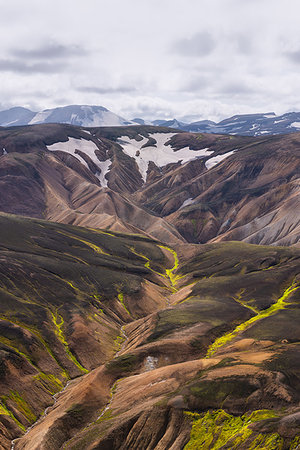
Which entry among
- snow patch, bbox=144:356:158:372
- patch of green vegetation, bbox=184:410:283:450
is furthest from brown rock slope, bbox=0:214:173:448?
patch of green vegetation, bbox=184:410:283:450

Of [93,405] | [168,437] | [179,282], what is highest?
[168,437]

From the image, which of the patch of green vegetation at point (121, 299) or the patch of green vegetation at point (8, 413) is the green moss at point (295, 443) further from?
the patch of green vegetation at point (121, 299)

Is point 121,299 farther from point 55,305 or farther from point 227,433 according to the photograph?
point 227,433

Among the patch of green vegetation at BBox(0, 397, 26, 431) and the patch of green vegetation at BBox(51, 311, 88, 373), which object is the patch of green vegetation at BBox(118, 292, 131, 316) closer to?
the patch of green vegetation at BBox(51, 311, 88, 373)

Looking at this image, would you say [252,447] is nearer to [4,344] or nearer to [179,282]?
[4,344]

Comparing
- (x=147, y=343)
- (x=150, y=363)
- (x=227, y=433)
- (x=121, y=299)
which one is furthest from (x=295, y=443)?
(x=121, y=299)

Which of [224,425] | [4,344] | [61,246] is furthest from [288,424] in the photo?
[61,246]
